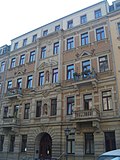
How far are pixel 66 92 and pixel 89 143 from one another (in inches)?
241

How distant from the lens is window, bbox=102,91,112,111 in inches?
698

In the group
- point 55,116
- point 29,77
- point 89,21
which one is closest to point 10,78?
point 29,77

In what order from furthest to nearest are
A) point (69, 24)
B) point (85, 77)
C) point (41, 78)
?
point (69, 24), point (41, 78), point (85, 77)

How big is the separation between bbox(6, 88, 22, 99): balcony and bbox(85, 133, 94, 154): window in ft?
35.2

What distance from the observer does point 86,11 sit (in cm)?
2369

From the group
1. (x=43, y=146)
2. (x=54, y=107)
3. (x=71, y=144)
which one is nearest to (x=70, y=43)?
(x=54, y=107)

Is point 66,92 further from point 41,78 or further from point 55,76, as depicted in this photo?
point 41,78

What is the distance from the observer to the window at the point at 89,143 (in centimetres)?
1730

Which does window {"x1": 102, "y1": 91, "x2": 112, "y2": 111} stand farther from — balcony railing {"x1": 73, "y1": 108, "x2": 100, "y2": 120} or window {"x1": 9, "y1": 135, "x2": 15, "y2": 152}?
window {"x1": 9, "y1": 135, "x2": 15, "y2": 152}

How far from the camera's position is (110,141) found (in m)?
16.6

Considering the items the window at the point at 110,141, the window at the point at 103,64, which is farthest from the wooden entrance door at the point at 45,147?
the window at the point at 103,64

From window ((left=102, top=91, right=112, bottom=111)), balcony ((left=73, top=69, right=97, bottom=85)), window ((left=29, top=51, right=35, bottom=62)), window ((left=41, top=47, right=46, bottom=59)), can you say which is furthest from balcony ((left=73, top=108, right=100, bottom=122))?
window ((left=29, top=51, right=35, bottom=62))

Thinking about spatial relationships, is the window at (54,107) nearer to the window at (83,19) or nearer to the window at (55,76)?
the window at (55,76)

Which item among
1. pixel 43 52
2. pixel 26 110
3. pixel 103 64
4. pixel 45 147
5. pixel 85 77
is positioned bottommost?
pixel 45 147
